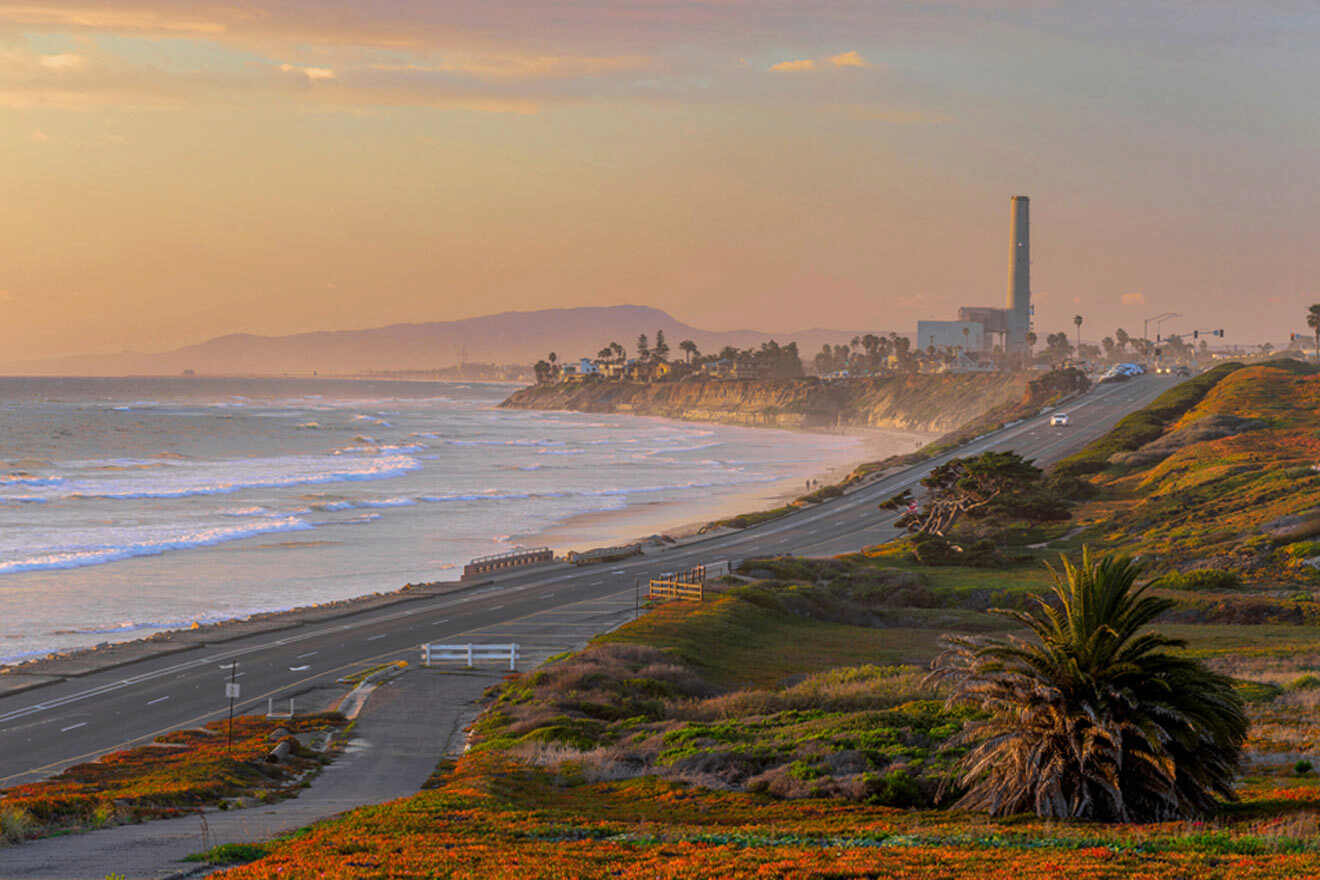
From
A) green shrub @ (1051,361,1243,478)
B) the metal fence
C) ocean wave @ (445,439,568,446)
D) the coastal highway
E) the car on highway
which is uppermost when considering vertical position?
the car on highway

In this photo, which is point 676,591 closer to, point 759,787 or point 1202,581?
point 1202,581

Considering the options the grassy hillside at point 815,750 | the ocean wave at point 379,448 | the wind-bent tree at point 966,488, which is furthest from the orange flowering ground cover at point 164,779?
the ocean wave at point 379,448

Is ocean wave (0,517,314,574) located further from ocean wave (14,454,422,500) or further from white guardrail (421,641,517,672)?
white guardrail (421,641,517,672)

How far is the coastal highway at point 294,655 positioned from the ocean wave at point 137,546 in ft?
79.1

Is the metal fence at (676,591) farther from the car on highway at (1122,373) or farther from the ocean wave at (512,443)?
the car on highway at (1122,373)

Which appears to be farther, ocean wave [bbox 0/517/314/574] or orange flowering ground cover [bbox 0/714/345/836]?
ocean wave [bbox 0/517/314/574]

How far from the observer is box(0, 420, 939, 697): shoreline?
4062cm

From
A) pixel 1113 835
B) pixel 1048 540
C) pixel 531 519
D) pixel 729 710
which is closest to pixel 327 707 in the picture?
pixel 729 710

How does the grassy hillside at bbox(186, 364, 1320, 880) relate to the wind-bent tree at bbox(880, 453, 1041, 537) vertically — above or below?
below

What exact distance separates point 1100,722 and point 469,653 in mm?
27890

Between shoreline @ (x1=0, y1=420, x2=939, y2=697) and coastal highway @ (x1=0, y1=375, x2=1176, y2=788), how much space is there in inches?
29.8

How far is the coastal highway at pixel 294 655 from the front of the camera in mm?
32844

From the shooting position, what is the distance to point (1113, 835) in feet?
50.2

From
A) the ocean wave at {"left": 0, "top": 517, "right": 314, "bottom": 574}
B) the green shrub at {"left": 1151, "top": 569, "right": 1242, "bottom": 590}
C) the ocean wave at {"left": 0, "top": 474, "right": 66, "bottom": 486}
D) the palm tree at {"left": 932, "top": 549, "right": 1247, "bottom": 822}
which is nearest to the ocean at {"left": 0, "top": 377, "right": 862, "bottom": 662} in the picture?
the ocean wave at {"left": 0, "top": 517, "right": 314, "bottom": 574}
